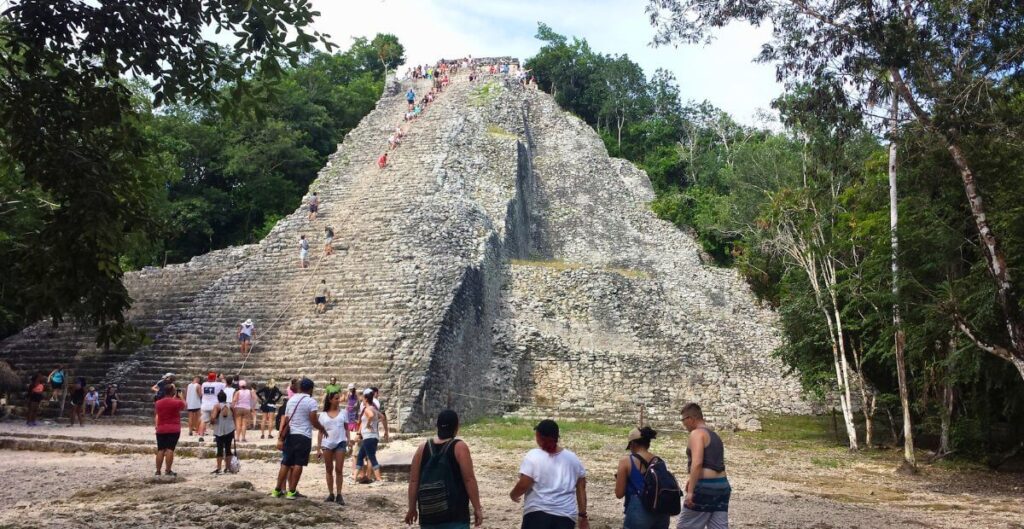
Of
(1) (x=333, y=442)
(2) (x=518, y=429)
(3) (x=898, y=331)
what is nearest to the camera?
(1) (x=333, y=442)

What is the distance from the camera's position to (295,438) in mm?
8586

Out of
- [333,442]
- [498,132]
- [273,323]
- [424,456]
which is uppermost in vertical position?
[498,132]

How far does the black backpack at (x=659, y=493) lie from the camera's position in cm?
554

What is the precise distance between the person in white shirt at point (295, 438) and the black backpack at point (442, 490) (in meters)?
3.58

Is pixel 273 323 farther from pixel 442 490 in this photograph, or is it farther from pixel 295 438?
pixel 442 490

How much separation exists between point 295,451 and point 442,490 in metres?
3.81

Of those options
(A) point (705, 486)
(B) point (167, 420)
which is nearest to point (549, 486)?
(A) point (705, 486)

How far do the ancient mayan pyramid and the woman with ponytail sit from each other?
1013 cm

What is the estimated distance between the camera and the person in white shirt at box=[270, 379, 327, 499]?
28.1 ft

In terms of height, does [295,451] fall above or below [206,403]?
below

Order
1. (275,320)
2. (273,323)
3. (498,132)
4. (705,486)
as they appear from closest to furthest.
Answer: (705,486), (273,323), (275,320), (498,132)

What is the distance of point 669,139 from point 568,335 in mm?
27960

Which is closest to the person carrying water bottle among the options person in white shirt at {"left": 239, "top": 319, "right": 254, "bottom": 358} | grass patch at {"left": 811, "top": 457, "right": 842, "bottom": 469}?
grass patch at {"left": 811, "top": 457, "right": 842, "bottom": 469}

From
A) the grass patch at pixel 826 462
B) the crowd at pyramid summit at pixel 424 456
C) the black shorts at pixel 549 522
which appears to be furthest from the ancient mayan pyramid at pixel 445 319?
the black shorts at pixel 549 522
